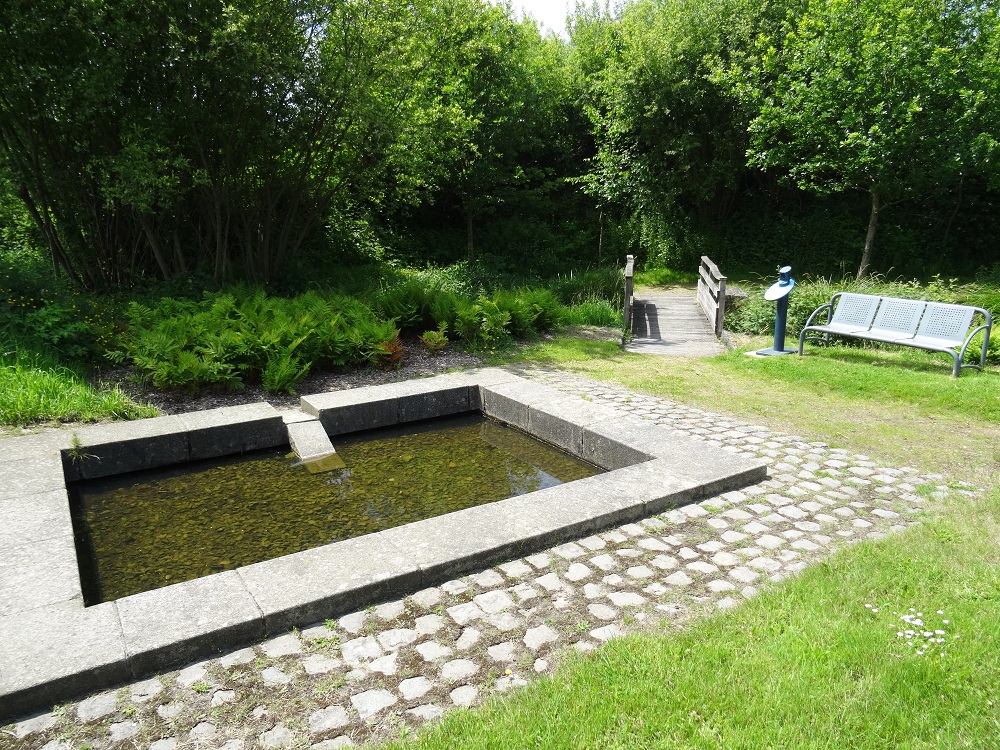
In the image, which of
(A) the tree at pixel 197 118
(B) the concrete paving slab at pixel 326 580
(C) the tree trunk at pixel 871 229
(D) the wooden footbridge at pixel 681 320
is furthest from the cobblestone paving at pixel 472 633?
(C) the tree trunk at pixel 871 229

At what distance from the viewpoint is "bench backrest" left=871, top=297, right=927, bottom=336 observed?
841 centimetres

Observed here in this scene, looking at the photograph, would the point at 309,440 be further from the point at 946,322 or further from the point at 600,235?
the point at 600,235

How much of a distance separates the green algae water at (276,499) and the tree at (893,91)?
1253 cm

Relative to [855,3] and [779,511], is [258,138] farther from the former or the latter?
[855,3]

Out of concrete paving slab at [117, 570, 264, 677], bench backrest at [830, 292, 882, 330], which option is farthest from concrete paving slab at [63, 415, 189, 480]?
bench backrest at [830, 292, 882, 330]

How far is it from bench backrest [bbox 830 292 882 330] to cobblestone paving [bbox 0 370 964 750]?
5029 mm

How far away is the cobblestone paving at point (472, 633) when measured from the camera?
7.93 feet

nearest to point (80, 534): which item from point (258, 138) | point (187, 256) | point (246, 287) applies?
point (246, 287)

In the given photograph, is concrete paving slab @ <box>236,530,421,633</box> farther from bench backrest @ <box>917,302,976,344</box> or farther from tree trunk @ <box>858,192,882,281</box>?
tree trunk @ <box>858,192,882,281</box>

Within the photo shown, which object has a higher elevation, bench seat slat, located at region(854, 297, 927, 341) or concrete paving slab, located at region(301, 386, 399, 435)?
bench seat slat, located at region(854, 297, 927, 341)

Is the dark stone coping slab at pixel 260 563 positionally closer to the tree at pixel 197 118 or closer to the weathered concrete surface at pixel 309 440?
the weathered concrete surface at pixel 309 440

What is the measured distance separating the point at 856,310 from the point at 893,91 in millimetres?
8054

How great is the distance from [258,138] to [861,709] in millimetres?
11252

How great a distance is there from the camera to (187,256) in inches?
526
